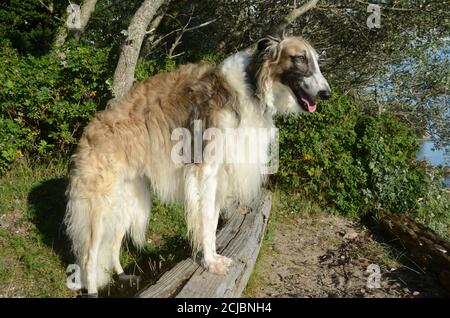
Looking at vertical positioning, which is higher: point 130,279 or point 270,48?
point 270,48

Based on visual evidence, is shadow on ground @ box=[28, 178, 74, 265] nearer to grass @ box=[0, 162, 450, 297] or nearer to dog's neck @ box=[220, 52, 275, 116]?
grass @ box=[0, 162, 450, 297]

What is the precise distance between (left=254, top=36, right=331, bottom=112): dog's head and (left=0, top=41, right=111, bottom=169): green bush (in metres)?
3.57

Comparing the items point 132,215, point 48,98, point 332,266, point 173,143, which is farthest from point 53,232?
point 332,266

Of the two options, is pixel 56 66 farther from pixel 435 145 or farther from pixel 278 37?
pixel 435 145

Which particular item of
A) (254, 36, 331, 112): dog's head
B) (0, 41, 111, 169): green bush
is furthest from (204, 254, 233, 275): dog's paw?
(0, 41, 111, 169): green bush

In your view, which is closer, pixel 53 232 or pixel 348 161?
pixel 53 232

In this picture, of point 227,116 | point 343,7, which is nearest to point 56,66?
point 227,116

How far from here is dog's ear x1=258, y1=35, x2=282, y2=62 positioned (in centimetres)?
466

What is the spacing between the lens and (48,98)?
7223mm

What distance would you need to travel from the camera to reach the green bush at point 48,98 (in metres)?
7.08

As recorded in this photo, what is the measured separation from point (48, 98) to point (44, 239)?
257cm

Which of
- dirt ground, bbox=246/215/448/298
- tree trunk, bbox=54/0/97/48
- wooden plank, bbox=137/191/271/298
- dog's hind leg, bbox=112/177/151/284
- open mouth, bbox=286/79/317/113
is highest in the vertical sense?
tree trunk, bbox=54/0/97/48

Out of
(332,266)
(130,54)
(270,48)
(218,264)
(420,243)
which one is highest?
(130,54)

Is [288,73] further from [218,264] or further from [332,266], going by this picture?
[332,266]
